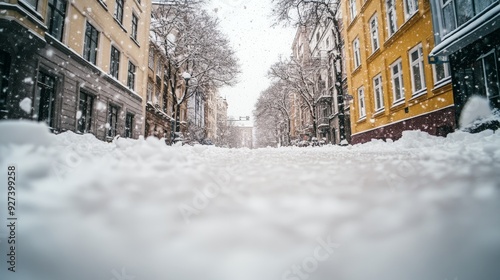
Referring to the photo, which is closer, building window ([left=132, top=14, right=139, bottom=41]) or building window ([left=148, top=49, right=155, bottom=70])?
building window ([left=132, top=14, right=139, bottom=41])

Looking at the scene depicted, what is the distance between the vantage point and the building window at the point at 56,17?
693 cm

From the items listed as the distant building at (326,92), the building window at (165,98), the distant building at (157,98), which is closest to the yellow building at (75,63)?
the distant building at (157,98)

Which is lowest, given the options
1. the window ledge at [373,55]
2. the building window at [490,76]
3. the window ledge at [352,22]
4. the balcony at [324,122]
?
the building window at [490,76]

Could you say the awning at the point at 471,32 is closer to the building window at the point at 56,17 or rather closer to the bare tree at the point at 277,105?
the building window at the point at 56,17

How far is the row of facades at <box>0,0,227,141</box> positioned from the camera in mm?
5273

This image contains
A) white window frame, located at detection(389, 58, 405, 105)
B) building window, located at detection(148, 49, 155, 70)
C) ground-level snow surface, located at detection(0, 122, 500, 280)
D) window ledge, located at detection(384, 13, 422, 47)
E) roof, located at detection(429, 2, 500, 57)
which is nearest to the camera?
ground-level snow surface, located at detection(0, 122, 500, 280)

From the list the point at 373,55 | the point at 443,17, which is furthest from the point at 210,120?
the point at 443,17

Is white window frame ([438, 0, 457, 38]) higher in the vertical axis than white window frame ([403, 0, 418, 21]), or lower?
lower

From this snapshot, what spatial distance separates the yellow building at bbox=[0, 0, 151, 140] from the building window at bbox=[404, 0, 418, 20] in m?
11.2

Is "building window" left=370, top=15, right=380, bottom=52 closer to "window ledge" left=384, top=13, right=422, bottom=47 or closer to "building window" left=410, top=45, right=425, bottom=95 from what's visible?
"window ledge" left=384, top=13, right=422, bottom=47

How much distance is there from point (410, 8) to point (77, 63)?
1183 centimetres

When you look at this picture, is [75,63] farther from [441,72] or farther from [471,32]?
[441,72]

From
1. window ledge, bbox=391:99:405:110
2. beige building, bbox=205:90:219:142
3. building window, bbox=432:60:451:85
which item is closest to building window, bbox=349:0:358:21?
window ledge, bbox=391:99:405:110

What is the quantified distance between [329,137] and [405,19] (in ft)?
59.4
